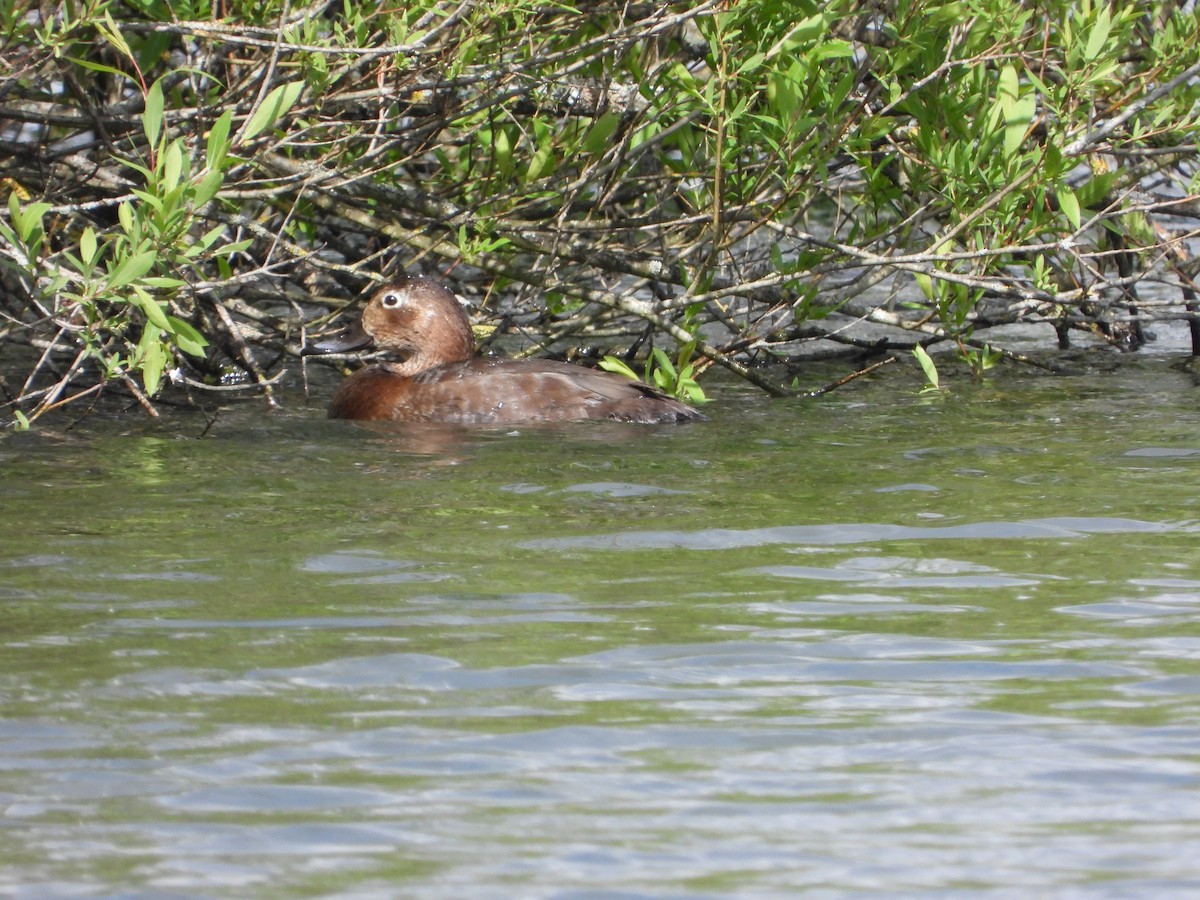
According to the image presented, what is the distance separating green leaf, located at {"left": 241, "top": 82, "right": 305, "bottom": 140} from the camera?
19.8 feet

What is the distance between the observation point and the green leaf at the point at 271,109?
19.8ft

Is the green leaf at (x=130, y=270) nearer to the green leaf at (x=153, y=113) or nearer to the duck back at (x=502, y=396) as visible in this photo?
the green leaf at (x=153, y=113)

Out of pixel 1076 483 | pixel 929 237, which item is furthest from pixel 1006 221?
pixel 1076 483

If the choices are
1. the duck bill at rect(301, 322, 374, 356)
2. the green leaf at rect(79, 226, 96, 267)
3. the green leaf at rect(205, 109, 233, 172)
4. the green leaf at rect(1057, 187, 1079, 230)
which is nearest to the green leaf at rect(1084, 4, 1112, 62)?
the green leaf at rect(1057, 187, 1079, 230)

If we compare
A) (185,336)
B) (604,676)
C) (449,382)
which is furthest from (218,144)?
(449,382)

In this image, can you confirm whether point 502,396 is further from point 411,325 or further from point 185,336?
point 185,336

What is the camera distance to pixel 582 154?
8945 mm

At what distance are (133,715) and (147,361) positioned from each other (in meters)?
2.34

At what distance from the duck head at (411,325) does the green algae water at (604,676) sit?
7.70 ft

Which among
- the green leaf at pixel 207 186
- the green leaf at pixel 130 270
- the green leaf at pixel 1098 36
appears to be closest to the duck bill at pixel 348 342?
the green leaf at pixel 207 186

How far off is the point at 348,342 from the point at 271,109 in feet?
13.0

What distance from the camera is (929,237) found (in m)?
8.99

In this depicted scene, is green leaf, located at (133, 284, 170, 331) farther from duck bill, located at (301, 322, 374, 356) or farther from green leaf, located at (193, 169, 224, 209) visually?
duck bill, located at (301, 322, 374, 356)

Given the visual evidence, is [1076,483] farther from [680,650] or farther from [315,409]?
[315,409]
